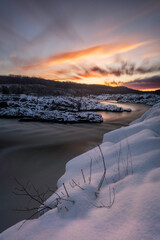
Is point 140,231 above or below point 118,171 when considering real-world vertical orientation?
A: above

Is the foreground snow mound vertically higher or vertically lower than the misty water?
higher

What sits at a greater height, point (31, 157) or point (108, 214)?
point (108, 214)

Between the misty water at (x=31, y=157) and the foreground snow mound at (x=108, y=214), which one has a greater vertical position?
the foreground snow mound at (x=108, y=214)

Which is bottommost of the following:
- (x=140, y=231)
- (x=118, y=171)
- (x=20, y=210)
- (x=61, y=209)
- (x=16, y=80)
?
(x=20, y=210)

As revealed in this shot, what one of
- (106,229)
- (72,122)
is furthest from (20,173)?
(72,122)

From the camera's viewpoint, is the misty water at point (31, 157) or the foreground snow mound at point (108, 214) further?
the misty water at point (31, 157)

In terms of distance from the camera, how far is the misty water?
2.28 m

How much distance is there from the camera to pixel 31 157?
4.00 meters

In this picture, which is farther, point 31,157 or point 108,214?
point 31,157

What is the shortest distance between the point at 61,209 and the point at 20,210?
152cm

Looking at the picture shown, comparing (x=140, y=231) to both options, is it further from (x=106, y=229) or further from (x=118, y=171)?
(x=118, y=171)

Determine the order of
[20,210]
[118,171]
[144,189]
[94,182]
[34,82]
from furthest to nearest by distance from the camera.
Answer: [34,82] → [20,210] → [118,171] → [94,182] → [144,189]

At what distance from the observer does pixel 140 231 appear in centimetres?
69

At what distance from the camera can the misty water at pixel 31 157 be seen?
2.28 meters
